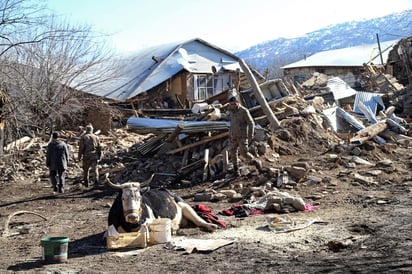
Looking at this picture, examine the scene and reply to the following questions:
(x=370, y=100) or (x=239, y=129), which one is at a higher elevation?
(x=370, y=100)

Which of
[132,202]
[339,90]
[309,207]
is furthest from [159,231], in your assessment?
[339,90]

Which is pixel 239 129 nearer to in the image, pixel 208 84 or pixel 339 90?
pixel 339 90

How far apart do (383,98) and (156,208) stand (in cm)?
1800

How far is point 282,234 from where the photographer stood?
870 centimetres

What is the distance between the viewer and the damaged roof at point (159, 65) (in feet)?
101

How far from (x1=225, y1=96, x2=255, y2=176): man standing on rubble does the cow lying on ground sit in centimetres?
461

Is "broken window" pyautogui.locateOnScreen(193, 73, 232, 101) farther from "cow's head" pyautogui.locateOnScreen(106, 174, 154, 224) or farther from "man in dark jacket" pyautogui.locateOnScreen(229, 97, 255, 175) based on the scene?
"cow's head" pyautogui.locateOnScreen(106, 174, 154, 224)

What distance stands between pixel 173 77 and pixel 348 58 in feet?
67.7

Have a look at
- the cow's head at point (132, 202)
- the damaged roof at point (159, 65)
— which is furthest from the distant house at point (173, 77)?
the cow's head at point (132, 202)

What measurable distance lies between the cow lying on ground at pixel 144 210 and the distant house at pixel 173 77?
761 inches

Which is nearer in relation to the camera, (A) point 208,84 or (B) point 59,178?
(B) point 59,178

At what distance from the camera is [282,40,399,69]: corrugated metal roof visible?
45.1 metres

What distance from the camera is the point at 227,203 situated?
1248 centimetres

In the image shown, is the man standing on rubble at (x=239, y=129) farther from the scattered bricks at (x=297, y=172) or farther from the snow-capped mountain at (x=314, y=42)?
the snow-capped mountain at (x=314, y=42)
